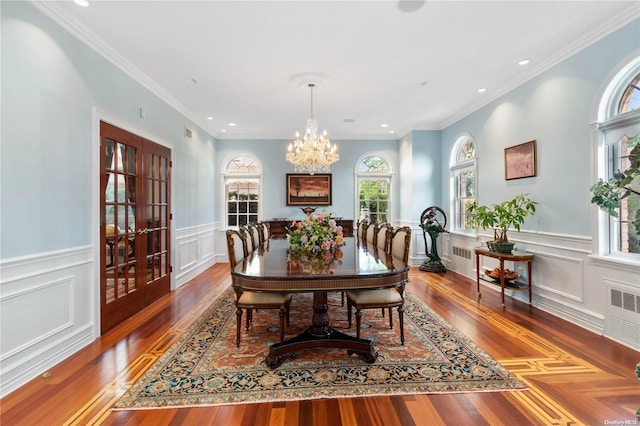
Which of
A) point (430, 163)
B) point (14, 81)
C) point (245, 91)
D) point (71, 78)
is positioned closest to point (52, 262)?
point (14, 81)

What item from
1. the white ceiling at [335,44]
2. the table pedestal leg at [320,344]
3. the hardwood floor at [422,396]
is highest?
the white ceiling at [335,44]

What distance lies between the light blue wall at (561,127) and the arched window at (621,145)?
0.10 metres

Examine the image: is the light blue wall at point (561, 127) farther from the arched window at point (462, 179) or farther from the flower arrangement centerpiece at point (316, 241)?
the flower arrangement centerpiece at point (316, 241)

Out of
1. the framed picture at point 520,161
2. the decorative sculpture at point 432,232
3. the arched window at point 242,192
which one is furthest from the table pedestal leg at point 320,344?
the arched window at point 242,192

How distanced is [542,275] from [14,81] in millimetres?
5307

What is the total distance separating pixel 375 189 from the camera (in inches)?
272

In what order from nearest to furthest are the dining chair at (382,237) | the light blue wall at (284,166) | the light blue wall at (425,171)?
the dining chair at (382,237)
the light blue wall at (425,171)
the light blue wall at (284,166)

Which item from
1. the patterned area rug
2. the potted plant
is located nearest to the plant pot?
the potted plant

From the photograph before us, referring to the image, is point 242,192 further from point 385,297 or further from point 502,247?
point 502,247

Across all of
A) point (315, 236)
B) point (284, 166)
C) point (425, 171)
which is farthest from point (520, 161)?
point (284, 166)

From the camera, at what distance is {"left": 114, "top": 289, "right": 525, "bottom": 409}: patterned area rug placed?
1.96 meters

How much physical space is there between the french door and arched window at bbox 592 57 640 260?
4.81 metres

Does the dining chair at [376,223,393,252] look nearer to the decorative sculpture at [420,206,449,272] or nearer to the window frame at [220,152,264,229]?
the decorative sculpture at [420,206,449,272]

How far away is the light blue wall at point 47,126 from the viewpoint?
6.72ft
